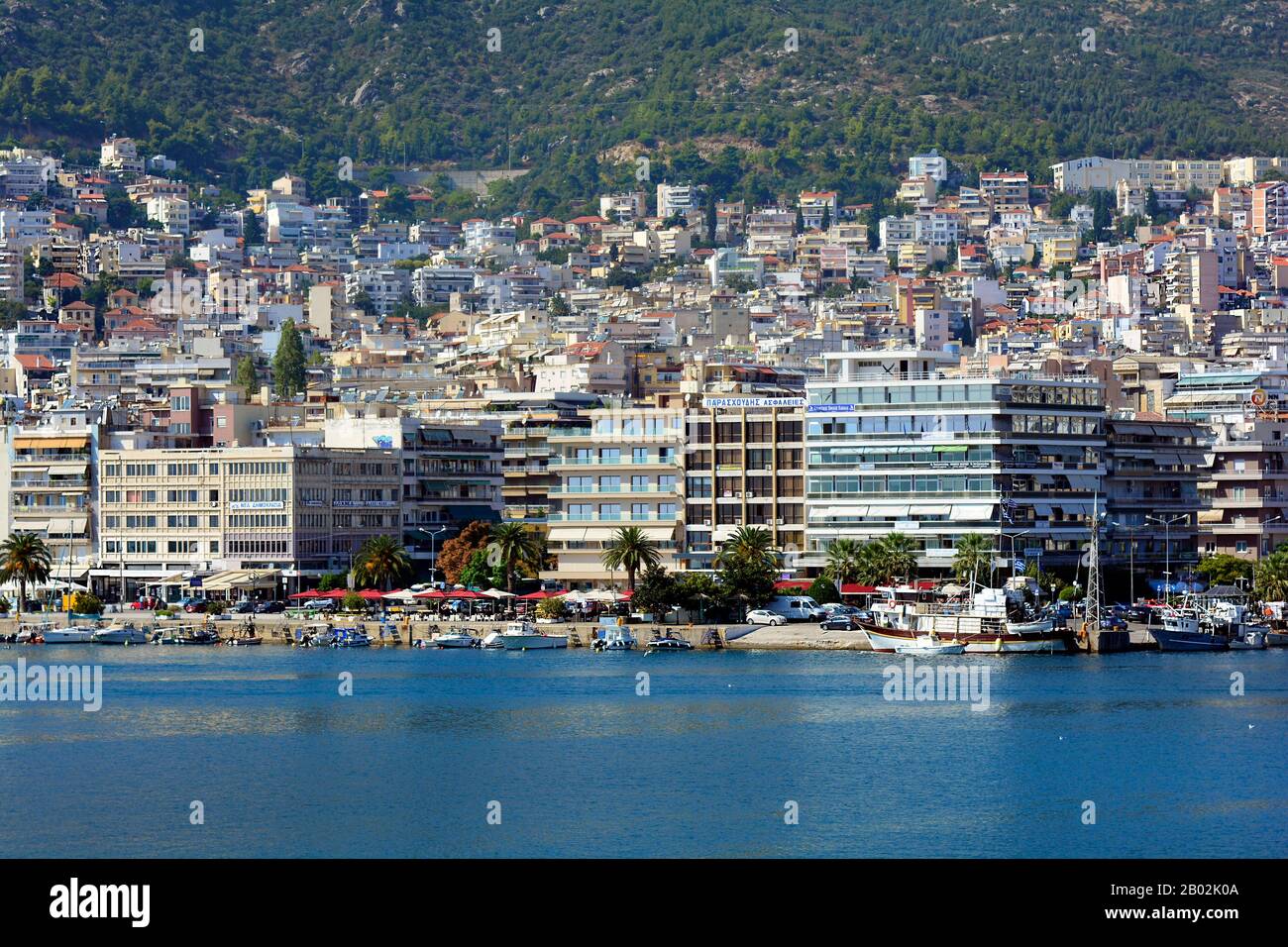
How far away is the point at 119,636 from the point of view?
99.2 m

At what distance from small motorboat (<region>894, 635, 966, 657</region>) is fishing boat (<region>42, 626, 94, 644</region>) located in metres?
34.9

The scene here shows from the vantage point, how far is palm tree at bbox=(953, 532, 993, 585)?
9394cm

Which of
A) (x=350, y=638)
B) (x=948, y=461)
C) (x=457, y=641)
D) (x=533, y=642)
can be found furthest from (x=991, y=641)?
(x=350, y=638)

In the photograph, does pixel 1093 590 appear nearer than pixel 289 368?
Yes

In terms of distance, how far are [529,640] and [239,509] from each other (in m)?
24.4

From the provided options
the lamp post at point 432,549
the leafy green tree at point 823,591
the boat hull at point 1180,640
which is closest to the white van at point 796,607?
the leafy green tree at point 823,591

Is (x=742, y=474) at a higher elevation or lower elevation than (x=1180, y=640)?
higher

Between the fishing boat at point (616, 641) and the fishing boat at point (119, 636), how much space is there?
20.0 m

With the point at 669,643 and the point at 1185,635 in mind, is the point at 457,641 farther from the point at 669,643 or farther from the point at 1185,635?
the point at 1185,635

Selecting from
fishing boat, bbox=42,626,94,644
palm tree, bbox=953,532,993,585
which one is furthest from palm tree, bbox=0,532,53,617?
palm tree, bbox=953,532,993,585

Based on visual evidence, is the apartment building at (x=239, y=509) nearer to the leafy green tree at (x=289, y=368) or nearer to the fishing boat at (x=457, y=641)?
the fishing boat at (x=457, y=641)

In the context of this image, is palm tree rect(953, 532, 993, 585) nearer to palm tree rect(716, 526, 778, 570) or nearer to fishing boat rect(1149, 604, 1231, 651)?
fishing boat rect(1149, 604, 1231, 651)
